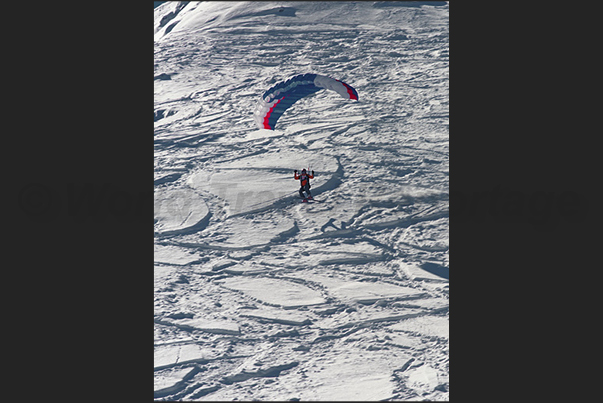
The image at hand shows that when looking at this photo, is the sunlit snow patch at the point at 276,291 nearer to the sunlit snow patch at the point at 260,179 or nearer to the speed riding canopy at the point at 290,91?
the sunlit snow patch at the point at 260,179

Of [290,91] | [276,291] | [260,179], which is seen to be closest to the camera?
[276,291]

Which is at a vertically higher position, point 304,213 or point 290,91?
point 290,91

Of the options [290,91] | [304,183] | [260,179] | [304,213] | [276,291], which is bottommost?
[276,291]

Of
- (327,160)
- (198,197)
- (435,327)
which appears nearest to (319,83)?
(327,160)

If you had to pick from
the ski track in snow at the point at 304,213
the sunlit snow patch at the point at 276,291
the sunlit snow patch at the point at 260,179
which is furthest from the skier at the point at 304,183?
the sunlit snow patch at the point at 276,291

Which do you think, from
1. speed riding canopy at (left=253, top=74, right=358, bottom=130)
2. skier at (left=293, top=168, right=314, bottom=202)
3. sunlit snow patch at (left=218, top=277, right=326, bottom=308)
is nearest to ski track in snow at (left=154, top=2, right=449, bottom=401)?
sunlit snow patch at (left=218, top=277, right=326, bottom=308)

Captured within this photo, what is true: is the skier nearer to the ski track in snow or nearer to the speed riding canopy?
the ski track in snow

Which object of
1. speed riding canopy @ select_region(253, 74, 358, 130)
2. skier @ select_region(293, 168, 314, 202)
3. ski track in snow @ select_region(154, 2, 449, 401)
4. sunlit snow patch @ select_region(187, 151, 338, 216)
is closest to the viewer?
ski track in snow @ select_region(154, 2, 449, 401)

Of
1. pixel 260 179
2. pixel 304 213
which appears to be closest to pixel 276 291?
pixel 304 213

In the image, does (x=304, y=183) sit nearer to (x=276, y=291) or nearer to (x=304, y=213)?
(x=304, y=213)
